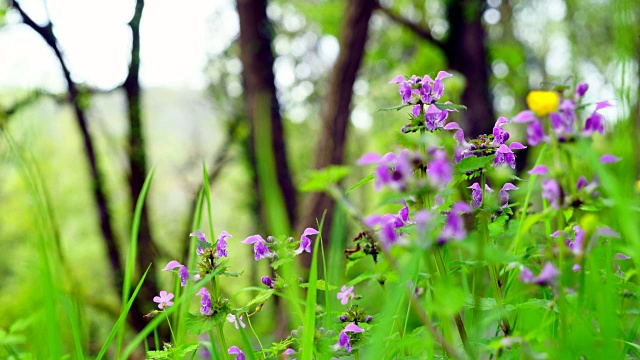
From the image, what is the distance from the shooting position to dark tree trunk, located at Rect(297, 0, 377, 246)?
519cm

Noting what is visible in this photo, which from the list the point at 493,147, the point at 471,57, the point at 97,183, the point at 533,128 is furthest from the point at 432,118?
the point at 471,57

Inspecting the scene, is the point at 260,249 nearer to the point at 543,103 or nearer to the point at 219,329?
the point at 219,329

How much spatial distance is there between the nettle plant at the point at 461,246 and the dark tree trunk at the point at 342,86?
369 centimetres

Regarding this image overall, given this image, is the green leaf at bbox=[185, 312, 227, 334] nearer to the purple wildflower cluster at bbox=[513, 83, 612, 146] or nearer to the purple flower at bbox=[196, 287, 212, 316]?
the purple flower at bbox=[196, 287, 212, 316]

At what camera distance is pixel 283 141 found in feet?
19.5

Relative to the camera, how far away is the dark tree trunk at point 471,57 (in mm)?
6629

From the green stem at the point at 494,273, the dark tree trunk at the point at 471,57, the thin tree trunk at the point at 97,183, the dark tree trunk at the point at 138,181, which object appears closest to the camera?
the green stem at the point at 494,273

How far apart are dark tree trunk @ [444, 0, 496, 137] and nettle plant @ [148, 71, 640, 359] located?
17.8 ft

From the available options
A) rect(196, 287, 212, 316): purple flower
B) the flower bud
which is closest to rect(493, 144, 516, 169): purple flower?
the flower bud

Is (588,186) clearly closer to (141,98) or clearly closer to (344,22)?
(344,22)

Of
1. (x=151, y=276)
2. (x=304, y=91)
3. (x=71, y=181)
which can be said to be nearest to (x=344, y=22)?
(x=151, y=276)

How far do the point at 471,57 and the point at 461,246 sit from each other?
6.55m

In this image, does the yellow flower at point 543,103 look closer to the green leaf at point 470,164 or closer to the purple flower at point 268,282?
the green leaf at point 470,164

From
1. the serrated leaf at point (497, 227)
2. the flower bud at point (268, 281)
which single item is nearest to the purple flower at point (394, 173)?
the serrated leaf at point (497, 227)
